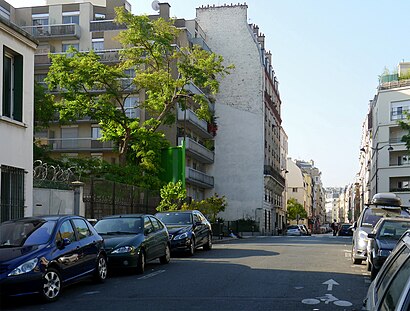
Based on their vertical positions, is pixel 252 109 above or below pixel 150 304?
above

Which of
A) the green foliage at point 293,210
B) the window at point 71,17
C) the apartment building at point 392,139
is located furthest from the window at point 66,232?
the green foliage at point 293,210

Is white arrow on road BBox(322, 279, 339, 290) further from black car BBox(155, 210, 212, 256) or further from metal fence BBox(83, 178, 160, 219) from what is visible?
metal fence BBox(83, 178, 160, 219)

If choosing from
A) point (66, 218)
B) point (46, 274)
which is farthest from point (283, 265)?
point (46, 274)

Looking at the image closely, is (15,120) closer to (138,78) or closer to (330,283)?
(330,283)

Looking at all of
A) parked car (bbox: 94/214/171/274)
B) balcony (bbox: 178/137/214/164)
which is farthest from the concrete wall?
parked car (bbox: 94/214/171/274)

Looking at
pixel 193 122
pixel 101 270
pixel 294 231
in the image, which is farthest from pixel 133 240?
pixel 294 231

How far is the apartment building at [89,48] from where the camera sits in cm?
5338

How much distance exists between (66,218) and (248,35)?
5251 centimetres

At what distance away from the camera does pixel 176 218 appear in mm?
21547

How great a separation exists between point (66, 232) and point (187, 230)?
9111 millimetres

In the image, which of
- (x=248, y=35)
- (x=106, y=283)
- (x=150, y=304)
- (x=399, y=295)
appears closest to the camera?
(x=399, y=295)

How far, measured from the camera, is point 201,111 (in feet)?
121

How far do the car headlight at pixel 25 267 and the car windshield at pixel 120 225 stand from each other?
18.0 ft

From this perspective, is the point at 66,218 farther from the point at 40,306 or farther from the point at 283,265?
the point at 283,265
